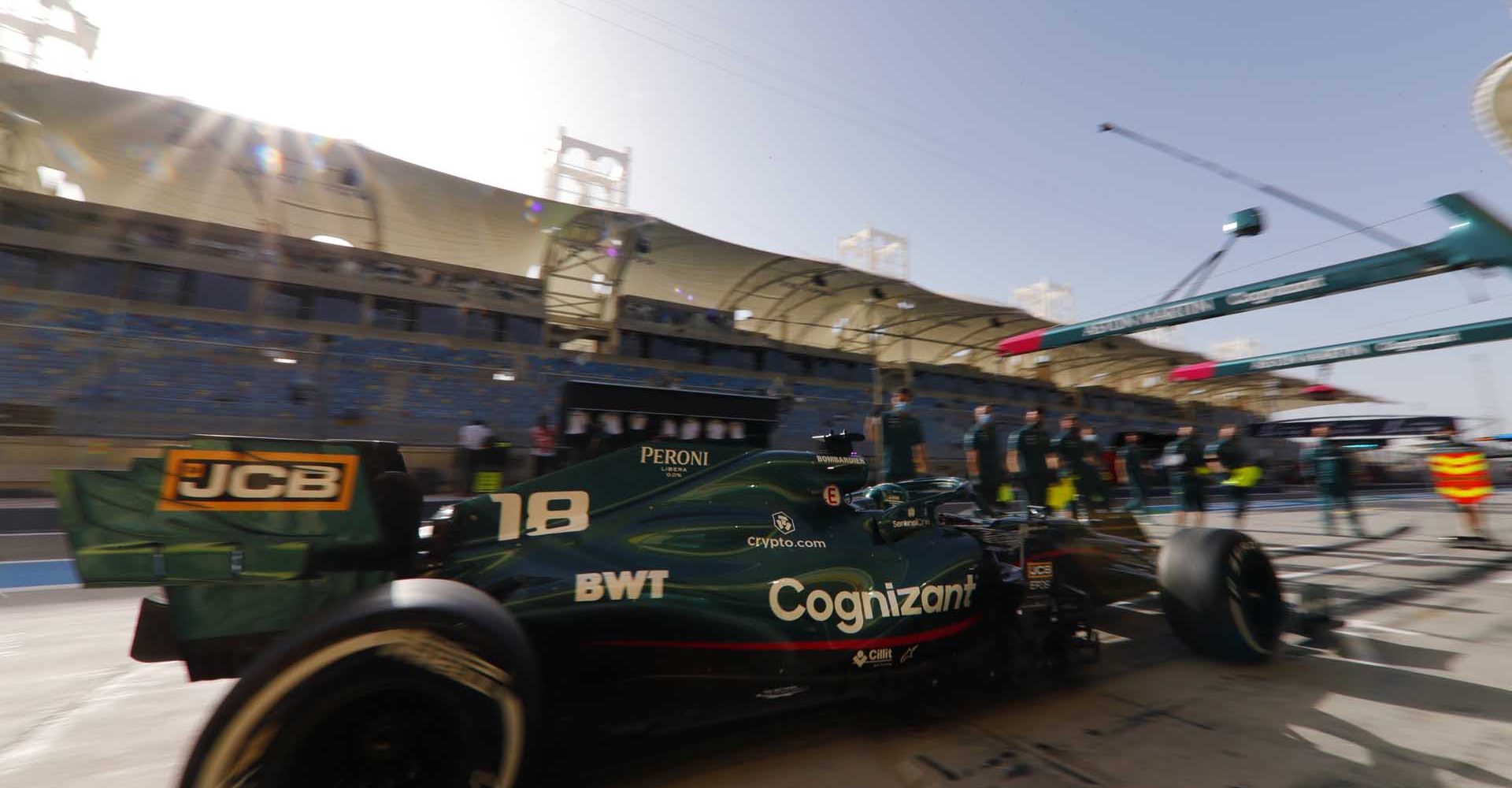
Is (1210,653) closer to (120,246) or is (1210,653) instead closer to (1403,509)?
(1403,509)

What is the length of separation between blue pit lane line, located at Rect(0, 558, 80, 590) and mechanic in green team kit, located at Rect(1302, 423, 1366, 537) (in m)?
14.2

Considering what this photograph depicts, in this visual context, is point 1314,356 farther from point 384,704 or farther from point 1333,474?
point 384,704

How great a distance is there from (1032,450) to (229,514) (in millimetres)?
6936

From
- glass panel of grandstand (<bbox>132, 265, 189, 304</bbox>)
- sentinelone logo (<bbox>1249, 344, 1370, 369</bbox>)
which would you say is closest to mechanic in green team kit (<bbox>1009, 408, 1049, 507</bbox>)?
sentinelone logo (<bbox>1249, 344, 1370, 369</bbox>)

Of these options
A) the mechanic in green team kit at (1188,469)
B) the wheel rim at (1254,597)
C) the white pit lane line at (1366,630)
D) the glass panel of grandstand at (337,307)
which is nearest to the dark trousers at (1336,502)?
the mechanic in green team kit at (1188,469)

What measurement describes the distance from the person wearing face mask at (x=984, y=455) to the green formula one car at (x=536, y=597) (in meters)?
3.45

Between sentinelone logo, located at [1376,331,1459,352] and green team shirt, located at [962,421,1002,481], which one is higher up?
sentinelone logo, located at [1376,331,1459,352]

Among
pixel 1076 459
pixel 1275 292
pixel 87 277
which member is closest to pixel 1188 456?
pixel 1076 459

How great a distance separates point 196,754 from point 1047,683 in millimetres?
3178

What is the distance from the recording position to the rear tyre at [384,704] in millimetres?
1287

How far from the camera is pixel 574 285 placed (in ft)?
76.0

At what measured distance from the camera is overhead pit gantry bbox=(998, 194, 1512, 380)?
761 cm

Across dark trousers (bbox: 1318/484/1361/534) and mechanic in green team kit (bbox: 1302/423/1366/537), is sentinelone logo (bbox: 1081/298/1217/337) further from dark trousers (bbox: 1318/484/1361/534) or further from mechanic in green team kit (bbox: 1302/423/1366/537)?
dark trousers (bbox: 1318/484/1361/534)

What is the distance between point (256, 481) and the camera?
5.42ft
